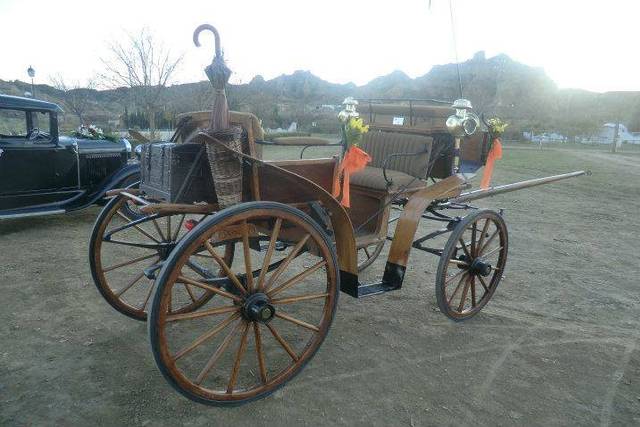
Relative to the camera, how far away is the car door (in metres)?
5.81

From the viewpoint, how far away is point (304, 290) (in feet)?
13.0

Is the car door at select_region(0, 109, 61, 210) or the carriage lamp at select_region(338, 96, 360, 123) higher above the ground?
the carriage lamp at select_region(338, 96, 360, 123)

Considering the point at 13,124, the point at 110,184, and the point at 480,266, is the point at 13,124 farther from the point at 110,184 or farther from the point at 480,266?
the point at 480,266

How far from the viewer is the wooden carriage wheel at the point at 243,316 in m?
1.94

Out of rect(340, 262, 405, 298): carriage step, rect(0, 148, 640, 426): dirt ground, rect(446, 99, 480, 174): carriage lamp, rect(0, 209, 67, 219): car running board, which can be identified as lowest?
rect(0, 148, 640, 426): dirt ground

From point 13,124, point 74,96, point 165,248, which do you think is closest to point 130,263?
point 165,248

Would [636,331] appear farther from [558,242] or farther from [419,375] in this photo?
[558,242]

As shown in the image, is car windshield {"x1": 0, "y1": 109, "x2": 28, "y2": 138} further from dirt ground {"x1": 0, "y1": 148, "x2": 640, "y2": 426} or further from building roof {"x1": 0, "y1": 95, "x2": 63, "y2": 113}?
dirt ground {"x1": 0, "y1": 148, "x2": 640, "y2": 426}

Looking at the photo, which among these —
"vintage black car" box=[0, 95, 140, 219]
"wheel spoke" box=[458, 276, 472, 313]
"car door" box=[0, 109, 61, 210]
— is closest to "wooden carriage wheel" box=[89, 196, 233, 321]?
"vintage black car" box=[0, 95, 140, 219]

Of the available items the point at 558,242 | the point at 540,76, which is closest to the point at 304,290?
the point at 558,242

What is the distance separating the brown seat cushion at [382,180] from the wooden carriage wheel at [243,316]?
77cm

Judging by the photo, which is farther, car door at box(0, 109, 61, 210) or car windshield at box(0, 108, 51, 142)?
car windshield at box(0, 108, 51, 142)

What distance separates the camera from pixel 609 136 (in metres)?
35.5

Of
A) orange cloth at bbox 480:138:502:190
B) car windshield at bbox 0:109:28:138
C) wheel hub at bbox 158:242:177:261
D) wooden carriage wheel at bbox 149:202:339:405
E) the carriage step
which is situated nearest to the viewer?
wooden carriage wheel at bbox 149:202:339:405
